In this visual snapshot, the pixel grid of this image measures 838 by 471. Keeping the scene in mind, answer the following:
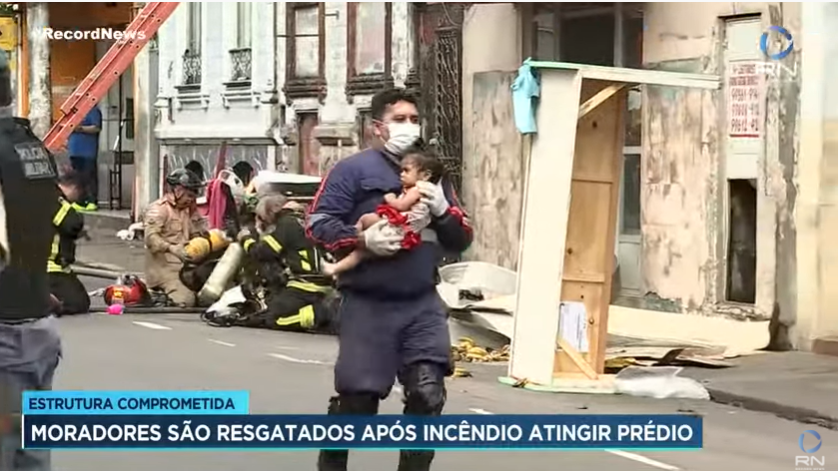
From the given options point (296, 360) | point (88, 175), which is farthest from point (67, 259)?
point (88, 175)

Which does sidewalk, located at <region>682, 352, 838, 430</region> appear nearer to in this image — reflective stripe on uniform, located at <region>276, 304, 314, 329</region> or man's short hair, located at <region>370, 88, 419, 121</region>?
reflective stripe on uniform, located at <region>276, 304, 314, 329</region>

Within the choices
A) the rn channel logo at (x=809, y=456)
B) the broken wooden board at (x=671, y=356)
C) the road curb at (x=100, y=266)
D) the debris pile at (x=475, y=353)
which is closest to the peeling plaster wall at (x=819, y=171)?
the broken wooden board at (x=671, y=356)

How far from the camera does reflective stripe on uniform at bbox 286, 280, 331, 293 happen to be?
12477mm

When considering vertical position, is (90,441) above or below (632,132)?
below

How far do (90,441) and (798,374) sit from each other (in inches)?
222

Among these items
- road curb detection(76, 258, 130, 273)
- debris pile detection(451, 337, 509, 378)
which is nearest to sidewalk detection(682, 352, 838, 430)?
debris pile detection(451, 337, 509, 378)

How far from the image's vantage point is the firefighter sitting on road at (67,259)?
1227cm

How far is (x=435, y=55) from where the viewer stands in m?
15.5

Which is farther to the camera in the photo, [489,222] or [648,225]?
[489,222]

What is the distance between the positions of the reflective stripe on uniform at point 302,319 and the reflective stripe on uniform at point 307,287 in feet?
0.42

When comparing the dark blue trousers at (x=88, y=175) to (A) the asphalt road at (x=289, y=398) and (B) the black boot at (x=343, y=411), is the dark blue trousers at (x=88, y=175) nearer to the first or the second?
(A) the asphalt road at (x=289, y=398)

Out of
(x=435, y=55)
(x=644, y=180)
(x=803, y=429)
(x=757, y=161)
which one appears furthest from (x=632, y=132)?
(x=803, y=429)

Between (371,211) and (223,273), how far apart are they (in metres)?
8.12

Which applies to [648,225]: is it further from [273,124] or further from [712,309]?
[273,124]
